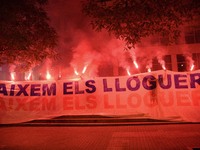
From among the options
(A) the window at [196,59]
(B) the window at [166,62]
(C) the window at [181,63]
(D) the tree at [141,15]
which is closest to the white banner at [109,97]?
(D) the tree at [141,15]

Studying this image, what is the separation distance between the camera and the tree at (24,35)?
716 cm

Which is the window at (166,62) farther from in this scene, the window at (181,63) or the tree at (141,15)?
the tree at (141,15)

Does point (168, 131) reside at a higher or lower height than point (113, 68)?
lower

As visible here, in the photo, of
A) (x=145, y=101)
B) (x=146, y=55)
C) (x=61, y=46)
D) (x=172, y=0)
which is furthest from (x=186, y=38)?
(x=172, y=0)

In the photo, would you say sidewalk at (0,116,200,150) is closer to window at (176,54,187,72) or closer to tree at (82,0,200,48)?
tree at (82,0,200,48)

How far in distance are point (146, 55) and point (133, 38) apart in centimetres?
1756

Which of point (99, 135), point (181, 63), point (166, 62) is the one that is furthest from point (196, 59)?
point (99, 135)

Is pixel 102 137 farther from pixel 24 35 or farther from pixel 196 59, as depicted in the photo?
pixel 196 59

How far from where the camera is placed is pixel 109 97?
8523 mm

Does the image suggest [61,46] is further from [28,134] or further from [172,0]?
[172,0]

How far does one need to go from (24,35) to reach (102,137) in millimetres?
4383

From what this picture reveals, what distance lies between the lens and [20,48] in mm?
7699

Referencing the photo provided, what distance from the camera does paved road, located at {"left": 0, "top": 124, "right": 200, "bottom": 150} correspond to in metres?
5.90

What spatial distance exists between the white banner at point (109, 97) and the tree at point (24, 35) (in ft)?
3.94
